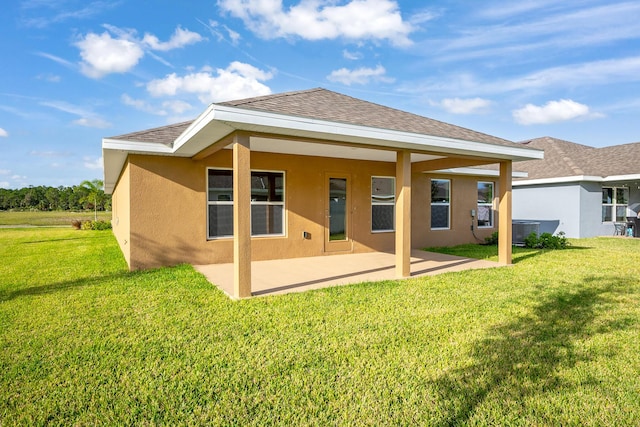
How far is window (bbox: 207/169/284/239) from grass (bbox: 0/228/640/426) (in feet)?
8.79

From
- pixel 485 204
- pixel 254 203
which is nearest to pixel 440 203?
pixel 485 204

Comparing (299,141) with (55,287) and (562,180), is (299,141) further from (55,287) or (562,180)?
(562,180)

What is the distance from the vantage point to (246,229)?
5.28 metres

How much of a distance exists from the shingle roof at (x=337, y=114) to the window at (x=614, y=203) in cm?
1191

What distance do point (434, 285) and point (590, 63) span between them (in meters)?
11.5

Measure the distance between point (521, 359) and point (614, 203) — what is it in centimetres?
1746

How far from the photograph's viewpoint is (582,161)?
16875mm

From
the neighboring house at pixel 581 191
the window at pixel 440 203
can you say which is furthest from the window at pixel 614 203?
the window at pixel 440 203

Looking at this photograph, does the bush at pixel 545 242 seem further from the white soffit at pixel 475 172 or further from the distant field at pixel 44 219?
the distant field at pixel 44 219

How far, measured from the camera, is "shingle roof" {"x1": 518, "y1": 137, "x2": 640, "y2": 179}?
1534cm

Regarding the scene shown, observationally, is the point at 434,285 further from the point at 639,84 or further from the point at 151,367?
the point at 639,84

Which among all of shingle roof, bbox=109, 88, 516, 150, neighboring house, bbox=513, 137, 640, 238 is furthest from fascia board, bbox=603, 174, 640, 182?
shingle roof, bbox=109, 88, 516, 150

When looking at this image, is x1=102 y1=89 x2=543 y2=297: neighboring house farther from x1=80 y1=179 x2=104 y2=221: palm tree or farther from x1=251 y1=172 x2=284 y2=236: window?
x1=80 y1=179 x2=104 y2=221: palm tree

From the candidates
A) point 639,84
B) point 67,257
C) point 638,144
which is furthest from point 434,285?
point 638,144
